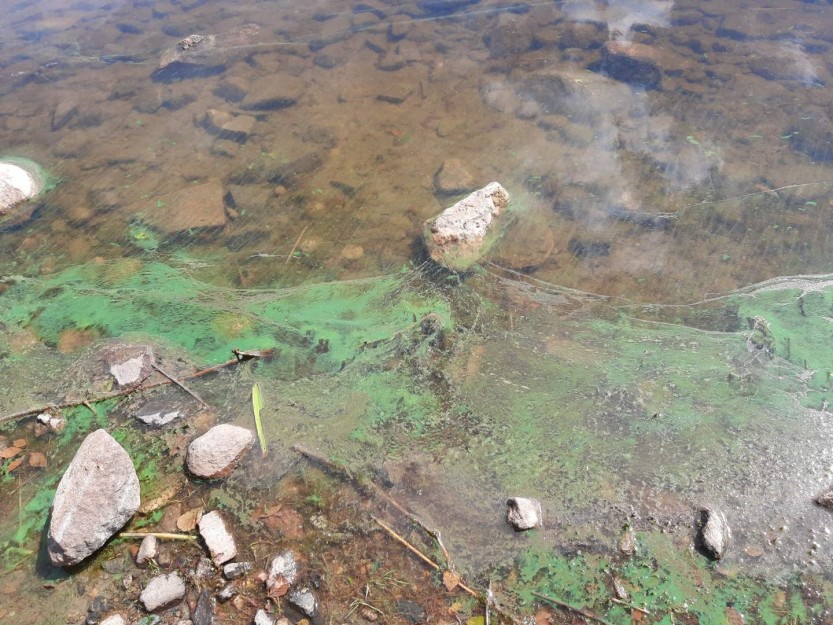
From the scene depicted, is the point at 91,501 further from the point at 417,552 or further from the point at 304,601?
the point at 417,552

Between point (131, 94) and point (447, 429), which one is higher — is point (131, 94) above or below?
above

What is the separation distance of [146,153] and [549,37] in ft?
18.0

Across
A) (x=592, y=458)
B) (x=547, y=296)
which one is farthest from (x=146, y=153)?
(x=592, y=458)

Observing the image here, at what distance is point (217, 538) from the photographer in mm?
2484

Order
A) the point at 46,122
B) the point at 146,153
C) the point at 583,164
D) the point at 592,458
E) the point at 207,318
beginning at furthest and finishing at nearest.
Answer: the point at 46,122 < the point at 146,153 < the point at 583,164 < the point at 207,318 < the point at 592,458

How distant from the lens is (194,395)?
10.4 ft

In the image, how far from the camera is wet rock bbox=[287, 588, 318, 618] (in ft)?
7.48

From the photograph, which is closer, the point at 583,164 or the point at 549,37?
the point at 583,164

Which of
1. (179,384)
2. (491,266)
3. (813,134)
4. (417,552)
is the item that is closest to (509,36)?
(813,134)

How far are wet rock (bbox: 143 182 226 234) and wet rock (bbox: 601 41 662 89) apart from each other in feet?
16.2

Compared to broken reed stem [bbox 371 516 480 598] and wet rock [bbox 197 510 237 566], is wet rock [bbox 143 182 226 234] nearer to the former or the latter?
wet rock [bbox 197 510 237 566]

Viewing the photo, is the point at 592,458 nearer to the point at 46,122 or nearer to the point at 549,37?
the point at 549,37

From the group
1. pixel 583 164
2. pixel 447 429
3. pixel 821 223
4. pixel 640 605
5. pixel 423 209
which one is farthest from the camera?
pixel 583 164

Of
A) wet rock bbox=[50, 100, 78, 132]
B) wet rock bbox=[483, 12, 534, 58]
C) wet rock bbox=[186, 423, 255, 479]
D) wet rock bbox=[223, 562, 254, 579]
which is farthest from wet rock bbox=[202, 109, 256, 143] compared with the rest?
wet rock bbox=[223, 562, 254, 579]
